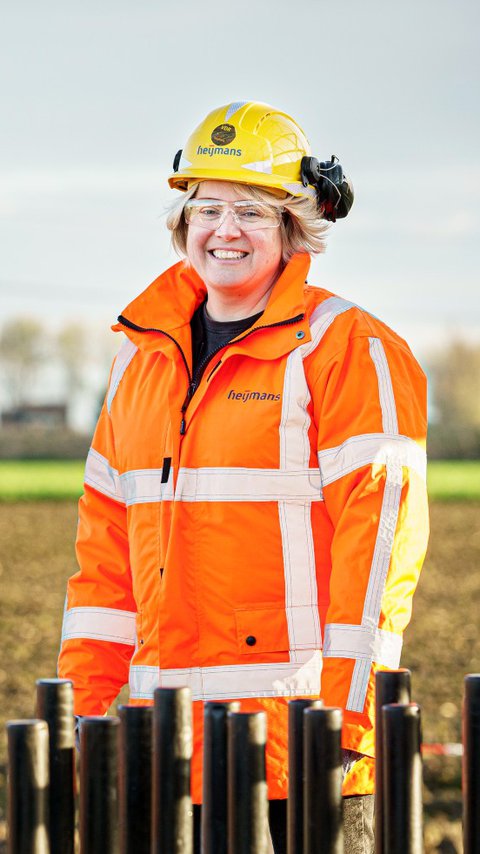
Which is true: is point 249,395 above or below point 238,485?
above

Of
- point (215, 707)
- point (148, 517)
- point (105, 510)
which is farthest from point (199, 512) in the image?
point (215, 707)

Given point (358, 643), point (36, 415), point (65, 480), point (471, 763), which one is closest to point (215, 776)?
point (471, 763)

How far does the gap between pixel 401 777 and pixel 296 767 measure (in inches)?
7.1

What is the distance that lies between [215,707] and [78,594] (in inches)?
51.4

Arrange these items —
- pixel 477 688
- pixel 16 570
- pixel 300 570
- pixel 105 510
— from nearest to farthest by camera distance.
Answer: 1. pixel 477 688
2. pixel 300 570
3. pixel 105 510
4. pixel 16 570

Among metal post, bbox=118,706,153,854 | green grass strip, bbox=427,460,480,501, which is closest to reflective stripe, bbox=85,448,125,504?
Result: metal post, bbox=118,706,153,854

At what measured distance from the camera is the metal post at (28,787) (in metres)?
2.23

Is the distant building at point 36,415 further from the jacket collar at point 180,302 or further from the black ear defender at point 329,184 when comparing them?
the black ear defender at point 329,184

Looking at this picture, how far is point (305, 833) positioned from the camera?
228 centimetres

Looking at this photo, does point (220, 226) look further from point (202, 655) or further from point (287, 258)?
point (202, 655)

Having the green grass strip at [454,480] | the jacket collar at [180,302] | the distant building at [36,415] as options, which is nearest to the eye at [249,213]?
the jacket collar at [180,302]

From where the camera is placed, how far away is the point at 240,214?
326 centimetres

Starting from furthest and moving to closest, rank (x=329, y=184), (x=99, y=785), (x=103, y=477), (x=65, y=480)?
(x=65, y=480)
(x=103, y=477)
(x=329, y=184)
(x=99, y=785)

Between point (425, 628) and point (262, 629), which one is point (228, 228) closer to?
point (262, 629)
